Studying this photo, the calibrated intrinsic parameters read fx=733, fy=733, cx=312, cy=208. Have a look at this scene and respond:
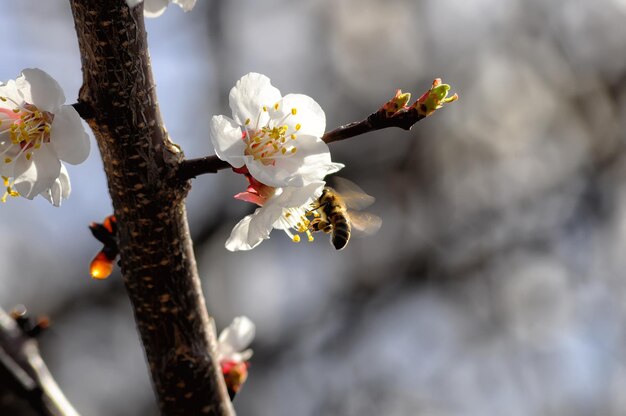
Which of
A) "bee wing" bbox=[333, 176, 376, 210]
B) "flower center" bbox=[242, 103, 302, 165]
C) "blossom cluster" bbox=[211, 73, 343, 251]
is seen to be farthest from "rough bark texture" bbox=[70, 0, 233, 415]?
"bee wing" bbox=[333, 176, 376, 210]

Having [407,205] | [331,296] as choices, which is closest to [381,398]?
[331,296]

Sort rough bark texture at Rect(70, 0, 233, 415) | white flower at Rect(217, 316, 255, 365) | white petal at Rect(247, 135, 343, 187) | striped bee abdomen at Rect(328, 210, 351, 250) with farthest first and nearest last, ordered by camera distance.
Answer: white flower at Rect(217, 316, 255, 365) < striped bee abdomen at Rect(328, 210, 351, 250) < white petal at Rect(247, 135, 343, 187) < rough bark texture at Rect(70, 0, 233, 415)

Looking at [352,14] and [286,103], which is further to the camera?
[352,14]

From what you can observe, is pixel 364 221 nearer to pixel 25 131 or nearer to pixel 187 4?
pixel 187 4

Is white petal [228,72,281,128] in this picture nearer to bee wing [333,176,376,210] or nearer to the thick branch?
the thick branch

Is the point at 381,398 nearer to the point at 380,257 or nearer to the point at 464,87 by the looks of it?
the point at 380,257
